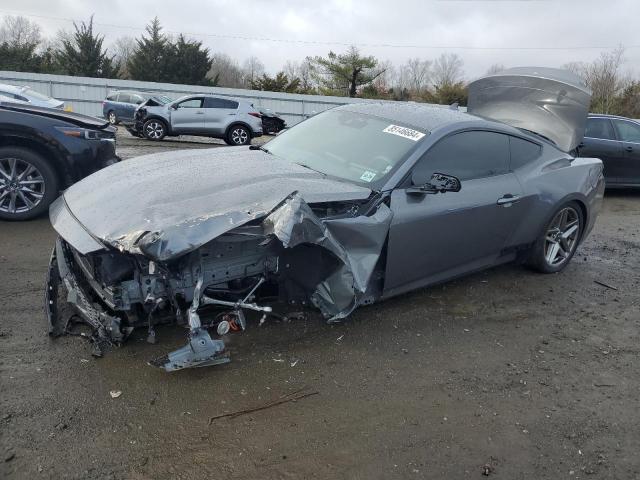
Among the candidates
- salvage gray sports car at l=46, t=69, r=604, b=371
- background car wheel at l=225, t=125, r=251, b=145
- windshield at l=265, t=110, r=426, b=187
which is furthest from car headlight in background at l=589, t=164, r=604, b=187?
background car wheel at l=225, t=125, r=251, b=145

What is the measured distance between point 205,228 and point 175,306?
1.84ft

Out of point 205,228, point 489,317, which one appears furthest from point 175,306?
point 489,317

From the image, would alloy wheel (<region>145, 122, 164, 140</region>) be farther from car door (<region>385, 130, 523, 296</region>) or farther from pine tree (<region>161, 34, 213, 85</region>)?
pine tree (<region>161, 34, 213, 85</region>)

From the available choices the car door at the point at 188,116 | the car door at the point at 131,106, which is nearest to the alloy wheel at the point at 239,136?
the car door at the point at 188,116

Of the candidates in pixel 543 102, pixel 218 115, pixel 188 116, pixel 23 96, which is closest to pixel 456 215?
pixel 543 102

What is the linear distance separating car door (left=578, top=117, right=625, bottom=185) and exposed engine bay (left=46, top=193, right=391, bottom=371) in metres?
7.61

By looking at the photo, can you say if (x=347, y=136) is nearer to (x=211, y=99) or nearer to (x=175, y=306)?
(x=175, y=306)

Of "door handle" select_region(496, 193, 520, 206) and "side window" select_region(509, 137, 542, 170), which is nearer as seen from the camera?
"door handle" select_region(496, 193, 520, 206)

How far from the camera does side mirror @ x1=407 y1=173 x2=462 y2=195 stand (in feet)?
11.9

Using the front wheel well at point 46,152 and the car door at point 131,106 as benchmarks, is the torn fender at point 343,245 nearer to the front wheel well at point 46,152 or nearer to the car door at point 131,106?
the front wheel well at point 46,152

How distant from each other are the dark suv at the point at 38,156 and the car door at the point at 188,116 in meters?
11.5

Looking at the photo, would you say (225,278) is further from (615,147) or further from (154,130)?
(154,130)

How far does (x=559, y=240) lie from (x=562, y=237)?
0.14 ft

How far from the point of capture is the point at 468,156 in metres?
4.22
